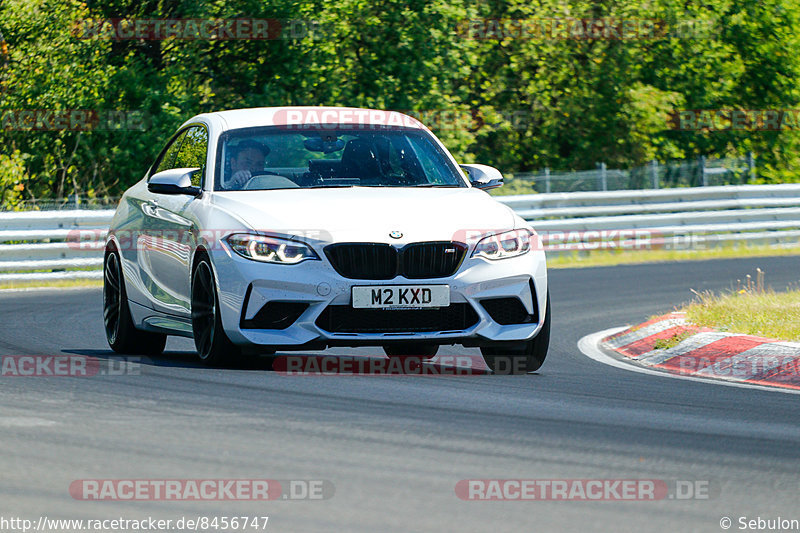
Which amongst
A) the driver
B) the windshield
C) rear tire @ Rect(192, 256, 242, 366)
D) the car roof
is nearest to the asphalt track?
rear tire @ Rect(192, 256, 242, 366)

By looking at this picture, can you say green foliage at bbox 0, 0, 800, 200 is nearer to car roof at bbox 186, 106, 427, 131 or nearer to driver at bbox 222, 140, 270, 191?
car roof at bbox 186, 106, 427, 131

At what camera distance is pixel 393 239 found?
8641 mm

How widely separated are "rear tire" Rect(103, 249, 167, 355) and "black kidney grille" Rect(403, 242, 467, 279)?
282 centimetres

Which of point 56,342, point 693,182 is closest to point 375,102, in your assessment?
point 693,182

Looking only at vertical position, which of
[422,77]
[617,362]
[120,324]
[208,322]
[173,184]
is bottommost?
[617,362]

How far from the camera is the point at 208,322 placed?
913 cm

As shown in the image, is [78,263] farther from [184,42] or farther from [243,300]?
[243,300]

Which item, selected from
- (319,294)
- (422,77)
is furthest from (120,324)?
(422,77)

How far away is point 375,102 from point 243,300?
1752 centimetres

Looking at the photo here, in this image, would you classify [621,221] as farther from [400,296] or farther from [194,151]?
[400,296]

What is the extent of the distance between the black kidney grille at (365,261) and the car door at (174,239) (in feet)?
3.88

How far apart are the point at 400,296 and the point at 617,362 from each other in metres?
2.62

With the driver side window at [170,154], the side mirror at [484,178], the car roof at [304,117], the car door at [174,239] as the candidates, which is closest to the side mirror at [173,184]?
the car door at [174,239]

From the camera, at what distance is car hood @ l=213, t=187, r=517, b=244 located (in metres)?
8.66
